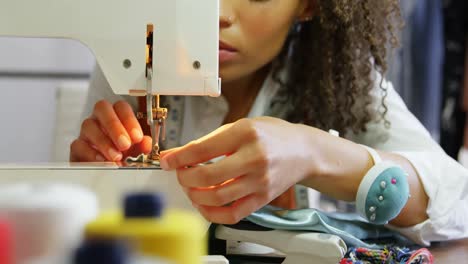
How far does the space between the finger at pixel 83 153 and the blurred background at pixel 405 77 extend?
1169 mm

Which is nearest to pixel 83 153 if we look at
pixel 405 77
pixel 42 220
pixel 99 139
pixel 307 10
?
pixel 99 139

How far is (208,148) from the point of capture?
62cm

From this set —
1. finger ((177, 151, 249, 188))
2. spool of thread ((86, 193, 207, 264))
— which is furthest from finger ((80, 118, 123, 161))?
spool of thread ((86, 193, 207, 264))

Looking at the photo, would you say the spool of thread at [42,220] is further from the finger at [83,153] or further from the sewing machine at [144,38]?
the finger at [83,153]

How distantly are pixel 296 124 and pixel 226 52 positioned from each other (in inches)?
10.1

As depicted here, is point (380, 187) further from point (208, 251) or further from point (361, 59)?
point (361, 59)

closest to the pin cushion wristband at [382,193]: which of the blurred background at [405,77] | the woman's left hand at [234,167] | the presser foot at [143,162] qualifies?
the woman's left hand at [234,167]

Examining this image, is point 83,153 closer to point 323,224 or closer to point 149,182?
point 149,182

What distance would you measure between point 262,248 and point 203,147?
0.21 m

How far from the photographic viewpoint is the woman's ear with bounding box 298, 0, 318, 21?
106 cm

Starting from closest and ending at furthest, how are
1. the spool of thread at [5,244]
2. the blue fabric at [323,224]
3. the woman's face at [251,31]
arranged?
the spool of thread at [5,244]
the blue fabric at [323,224]
the woman's face at [251,31]

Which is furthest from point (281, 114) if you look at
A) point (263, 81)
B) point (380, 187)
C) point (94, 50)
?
point (94, 50)

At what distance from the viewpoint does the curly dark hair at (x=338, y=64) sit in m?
1.08

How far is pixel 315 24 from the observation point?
111 centimetres
